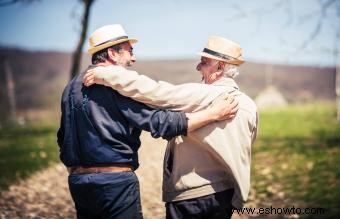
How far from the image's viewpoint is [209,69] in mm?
3842

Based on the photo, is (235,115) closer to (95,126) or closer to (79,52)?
(95,126)

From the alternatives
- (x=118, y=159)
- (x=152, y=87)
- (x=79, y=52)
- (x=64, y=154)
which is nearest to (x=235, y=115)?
(x=152, y=87)

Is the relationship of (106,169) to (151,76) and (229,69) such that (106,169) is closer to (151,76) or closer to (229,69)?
(229,69)

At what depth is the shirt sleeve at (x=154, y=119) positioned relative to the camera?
11.4 feet

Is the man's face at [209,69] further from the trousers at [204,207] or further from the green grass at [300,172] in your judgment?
the green grass at [300,172]

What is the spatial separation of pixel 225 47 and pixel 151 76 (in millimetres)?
67298

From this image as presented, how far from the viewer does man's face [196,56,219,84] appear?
12.5ft

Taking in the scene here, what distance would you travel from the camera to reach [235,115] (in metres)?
3.65

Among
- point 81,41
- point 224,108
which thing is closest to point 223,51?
point 224,108

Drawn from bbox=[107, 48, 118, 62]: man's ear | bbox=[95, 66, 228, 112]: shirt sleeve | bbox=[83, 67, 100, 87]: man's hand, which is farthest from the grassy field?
bbox=[83, 67, 100, 87]: man's hand

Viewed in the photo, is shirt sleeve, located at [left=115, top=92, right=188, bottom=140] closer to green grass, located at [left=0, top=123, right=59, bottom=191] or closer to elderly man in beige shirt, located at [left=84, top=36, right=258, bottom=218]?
elderly man in beige shirt, located at [left=84, top=36, right=258, bottom=218]

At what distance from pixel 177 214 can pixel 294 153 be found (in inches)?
335

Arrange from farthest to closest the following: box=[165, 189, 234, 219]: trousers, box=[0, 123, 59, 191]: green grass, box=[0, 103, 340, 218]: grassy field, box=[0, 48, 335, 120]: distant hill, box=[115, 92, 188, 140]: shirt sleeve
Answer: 1. box=[0, 48, 335, 120]: distant hill
2. box=[0, 123, 59, 191]: green grass
3. box=[0, 103, 340, 218]: grassy field
4. box=[165, 189, 234, 219]: trousers
5. box=[115, 92, 188, 140]: shirt sleeve

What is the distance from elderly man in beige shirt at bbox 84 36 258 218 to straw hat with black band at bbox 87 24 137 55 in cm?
23
